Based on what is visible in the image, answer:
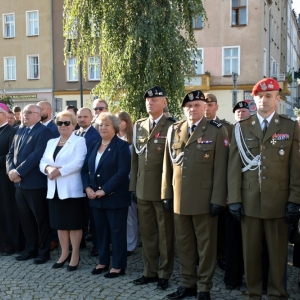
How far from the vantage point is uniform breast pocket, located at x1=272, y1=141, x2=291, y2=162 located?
13.8 feet

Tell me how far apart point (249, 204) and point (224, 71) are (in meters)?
24.2

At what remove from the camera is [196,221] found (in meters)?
4.57

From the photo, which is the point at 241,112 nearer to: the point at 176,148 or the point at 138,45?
the point at 176,148

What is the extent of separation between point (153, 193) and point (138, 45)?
7690 millimetres

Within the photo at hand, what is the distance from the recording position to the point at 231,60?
27469 mm

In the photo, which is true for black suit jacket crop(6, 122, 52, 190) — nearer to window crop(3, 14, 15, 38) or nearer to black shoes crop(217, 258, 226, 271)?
black shoes crop(217, 258, 226, 271)

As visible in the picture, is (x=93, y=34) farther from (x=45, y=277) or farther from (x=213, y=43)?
(x=213, y=43)

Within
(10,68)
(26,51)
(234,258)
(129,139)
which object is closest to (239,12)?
(26,51)

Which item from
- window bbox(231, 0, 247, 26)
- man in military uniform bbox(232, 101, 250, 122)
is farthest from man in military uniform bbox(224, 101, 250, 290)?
window bbox(231, 0, 247, 26)

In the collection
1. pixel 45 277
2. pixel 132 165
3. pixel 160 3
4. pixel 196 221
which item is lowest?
pixel 45 277

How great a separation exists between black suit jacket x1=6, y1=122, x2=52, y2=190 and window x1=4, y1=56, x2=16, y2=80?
28419mm

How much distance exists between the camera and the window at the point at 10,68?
3272cm

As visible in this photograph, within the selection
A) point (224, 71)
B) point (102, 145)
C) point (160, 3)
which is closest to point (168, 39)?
point (160, 3)

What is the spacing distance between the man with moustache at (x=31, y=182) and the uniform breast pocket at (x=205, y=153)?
2355 mm
